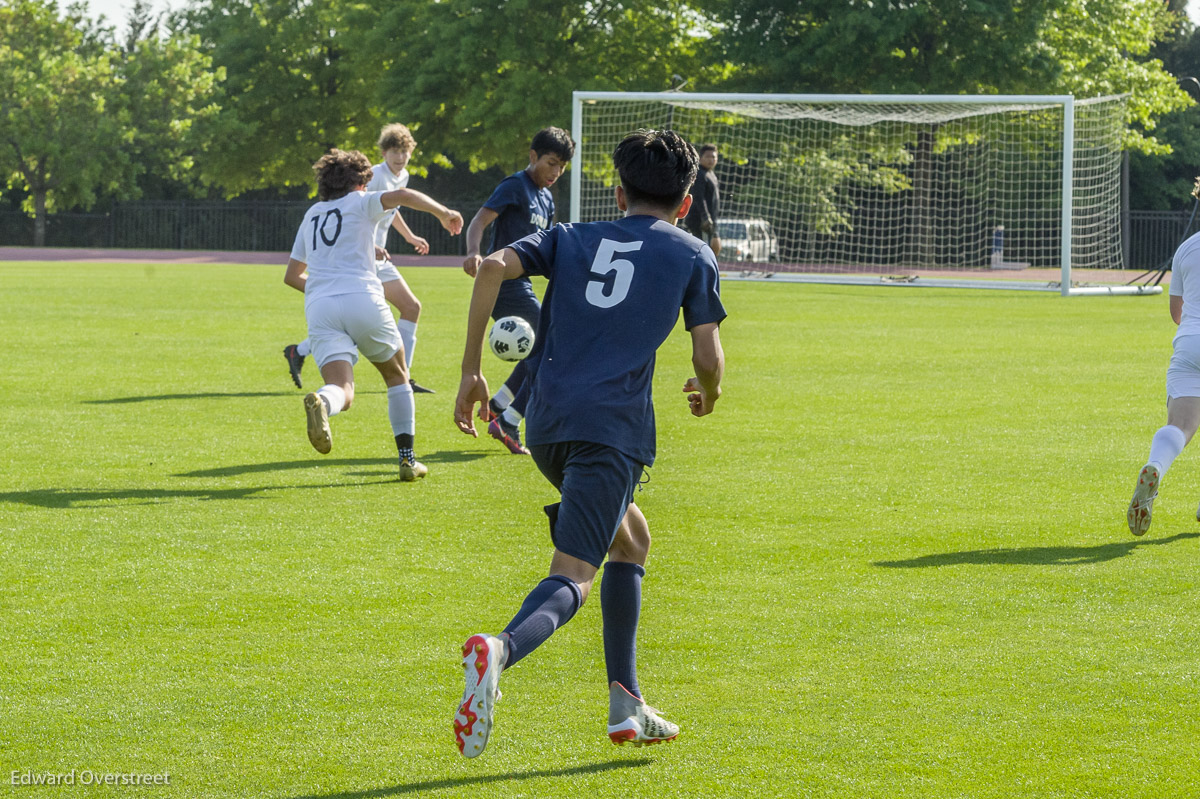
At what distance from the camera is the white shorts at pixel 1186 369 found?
712cm

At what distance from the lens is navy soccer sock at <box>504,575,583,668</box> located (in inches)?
149

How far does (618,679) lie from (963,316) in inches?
766

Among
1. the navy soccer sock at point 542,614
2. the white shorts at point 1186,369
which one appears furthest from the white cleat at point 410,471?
the navy soccer sock at point 542,614

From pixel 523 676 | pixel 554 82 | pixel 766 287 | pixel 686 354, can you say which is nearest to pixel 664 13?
pixel 554 82

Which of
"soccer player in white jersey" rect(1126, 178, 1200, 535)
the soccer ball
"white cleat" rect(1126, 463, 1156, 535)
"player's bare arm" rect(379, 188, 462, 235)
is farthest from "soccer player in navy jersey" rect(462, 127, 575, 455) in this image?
the soccer ball

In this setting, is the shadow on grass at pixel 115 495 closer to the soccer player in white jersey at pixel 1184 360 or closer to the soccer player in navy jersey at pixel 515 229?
the soccer player in navy jersey at pixel 515 229

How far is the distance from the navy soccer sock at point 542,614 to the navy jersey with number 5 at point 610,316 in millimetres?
414

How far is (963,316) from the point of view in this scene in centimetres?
2277

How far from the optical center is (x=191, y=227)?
57.2m

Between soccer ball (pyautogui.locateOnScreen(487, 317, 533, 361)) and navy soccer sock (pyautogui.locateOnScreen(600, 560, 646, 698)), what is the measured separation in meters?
1.05

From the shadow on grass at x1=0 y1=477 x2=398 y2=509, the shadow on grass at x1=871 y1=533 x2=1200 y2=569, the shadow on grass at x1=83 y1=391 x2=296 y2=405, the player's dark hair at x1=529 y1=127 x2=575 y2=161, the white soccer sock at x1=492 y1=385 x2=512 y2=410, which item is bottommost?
the shadow on grass at x1=83 y1=391 x2=296 y2=405

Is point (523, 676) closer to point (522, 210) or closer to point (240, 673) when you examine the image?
point (240, 673)

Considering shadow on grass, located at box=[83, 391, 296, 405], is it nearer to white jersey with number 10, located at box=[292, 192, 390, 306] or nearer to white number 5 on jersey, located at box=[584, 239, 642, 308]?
white jersey with number 10, located at box=[292, 192, 390, 306]

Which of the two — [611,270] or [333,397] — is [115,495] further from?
[611,270]
